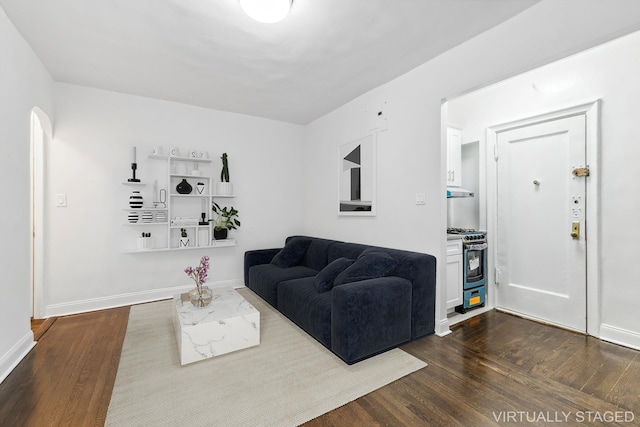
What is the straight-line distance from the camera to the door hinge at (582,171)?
2797 millimetres

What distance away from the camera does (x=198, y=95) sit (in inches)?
148

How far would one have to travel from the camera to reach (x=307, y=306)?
2.68m

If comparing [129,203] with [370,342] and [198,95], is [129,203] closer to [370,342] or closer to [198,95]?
[198,95]

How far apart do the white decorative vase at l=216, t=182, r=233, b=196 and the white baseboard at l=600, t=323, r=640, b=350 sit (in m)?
4.46

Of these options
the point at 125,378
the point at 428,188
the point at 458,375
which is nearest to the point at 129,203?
the point at 125,378

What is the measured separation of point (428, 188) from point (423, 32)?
136 cm

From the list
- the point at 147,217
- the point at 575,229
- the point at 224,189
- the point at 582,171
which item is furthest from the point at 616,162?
the point at 147,217

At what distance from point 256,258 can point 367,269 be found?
7.04ft

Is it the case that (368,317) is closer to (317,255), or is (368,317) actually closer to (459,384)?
(459,384)

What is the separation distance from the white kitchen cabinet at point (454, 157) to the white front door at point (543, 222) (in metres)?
0.44

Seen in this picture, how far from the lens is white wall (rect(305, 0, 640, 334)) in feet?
6.23

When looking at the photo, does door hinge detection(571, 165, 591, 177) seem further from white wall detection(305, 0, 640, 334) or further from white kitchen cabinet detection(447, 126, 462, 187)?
white wall detection(305, 0, 640, 334)

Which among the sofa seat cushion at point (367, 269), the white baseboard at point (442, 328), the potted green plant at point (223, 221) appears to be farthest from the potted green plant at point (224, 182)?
the white baseboard at point (442, 328)

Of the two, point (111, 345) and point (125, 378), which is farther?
point (111, 345)
